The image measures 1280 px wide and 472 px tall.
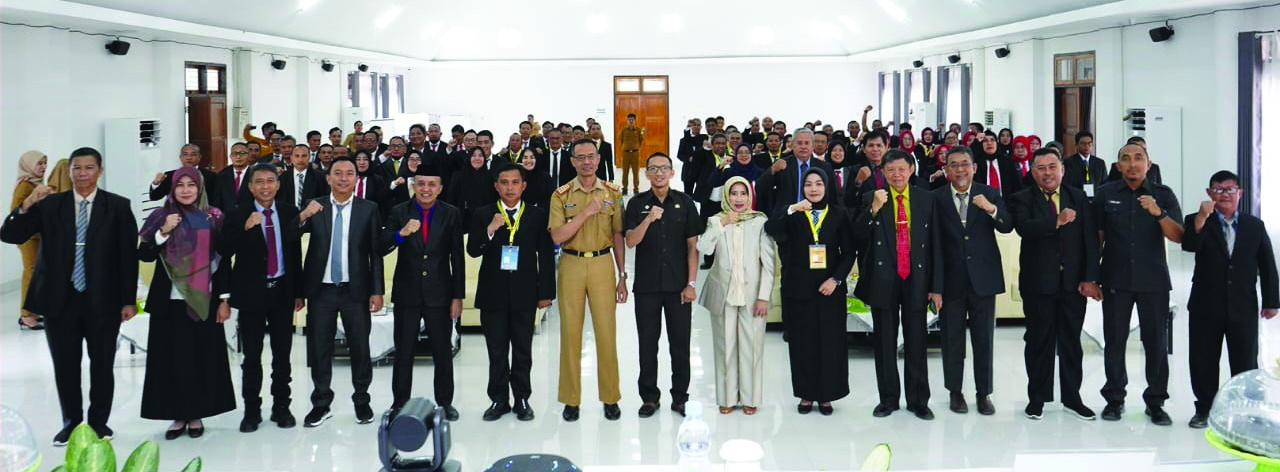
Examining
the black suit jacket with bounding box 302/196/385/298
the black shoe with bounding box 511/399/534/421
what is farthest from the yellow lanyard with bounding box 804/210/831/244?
the black suit jacket with bounding box 302/196/385/298

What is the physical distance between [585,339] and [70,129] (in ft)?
24.8

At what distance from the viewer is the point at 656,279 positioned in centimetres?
646

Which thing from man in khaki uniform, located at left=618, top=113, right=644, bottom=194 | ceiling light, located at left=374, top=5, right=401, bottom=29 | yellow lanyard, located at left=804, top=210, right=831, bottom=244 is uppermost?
ceiling light, located at left=374, top=5, right=401, bottom=29

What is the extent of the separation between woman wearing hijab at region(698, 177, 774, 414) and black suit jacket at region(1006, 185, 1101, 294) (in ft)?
4.72

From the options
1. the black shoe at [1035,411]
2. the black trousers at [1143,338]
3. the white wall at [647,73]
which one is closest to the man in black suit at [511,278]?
the black shoe at [1035,411]

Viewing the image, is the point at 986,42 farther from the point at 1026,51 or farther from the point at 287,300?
the point at 287,300

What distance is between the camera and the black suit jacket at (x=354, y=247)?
6289mm

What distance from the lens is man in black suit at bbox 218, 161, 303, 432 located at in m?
6.18

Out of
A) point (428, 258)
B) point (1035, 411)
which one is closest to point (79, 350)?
point (428, 258)

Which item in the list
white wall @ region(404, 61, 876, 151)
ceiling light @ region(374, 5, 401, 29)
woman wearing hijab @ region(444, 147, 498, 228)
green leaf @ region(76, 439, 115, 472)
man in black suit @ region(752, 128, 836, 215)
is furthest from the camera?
white wall @ region(404, 61, 876, 151)

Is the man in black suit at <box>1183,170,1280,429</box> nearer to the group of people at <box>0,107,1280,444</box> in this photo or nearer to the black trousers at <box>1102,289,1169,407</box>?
the group of people at <box>0,107,1280,444</box>

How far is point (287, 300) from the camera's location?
20.9ft

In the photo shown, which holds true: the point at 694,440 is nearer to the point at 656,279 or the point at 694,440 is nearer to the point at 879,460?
the point at 879,460

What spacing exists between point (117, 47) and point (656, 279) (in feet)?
33.5
